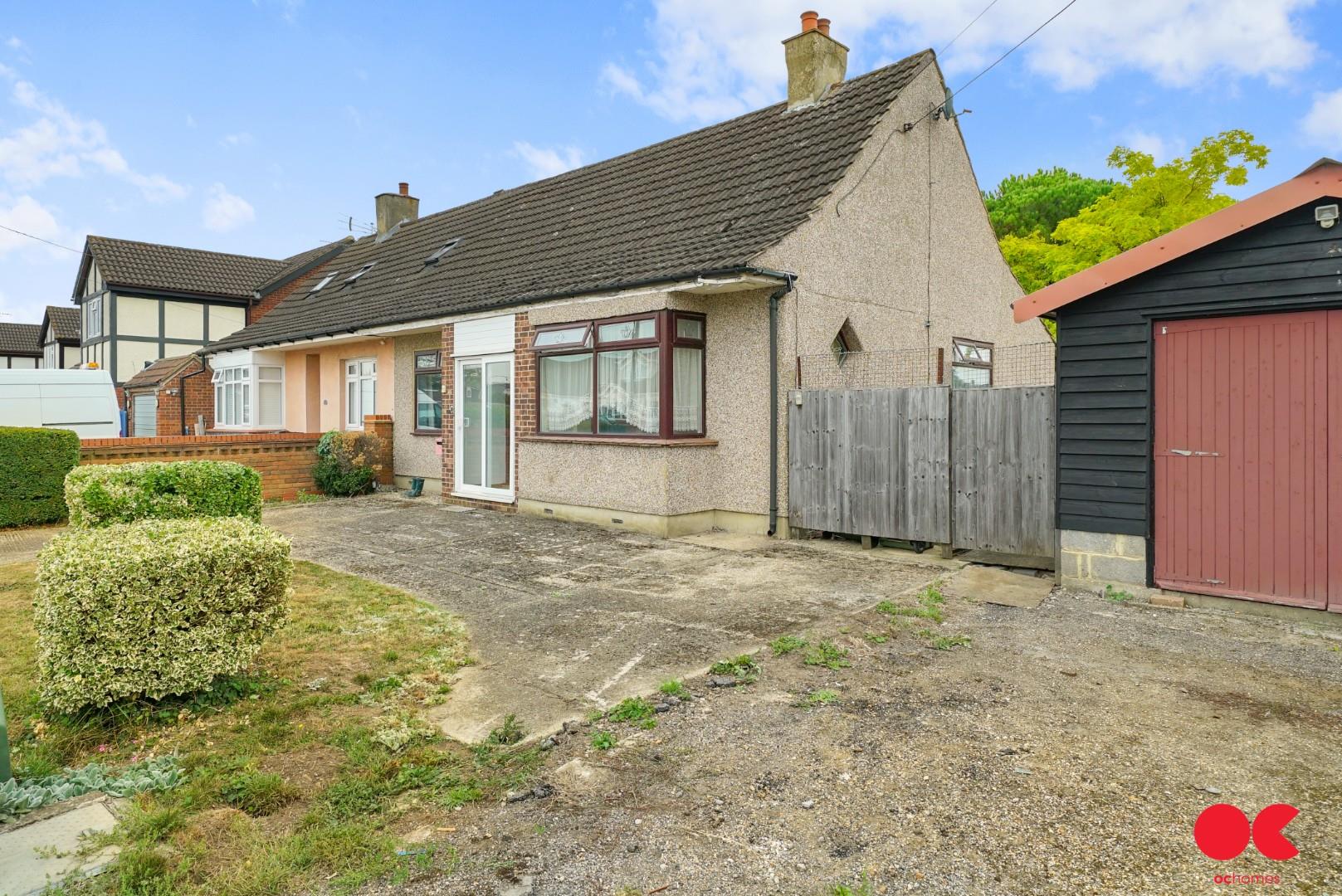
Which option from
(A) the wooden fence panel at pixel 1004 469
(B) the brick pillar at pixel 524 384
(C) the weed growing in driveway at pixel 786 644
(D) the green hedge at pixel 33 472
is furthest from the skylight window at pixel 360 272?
(C) the weed growing in driveway at pixel 786 644

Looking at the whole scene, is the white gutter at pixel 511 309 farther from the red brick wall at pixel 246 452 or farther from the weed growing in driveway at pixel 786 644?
the weed growing in driveway at pixel 786 644

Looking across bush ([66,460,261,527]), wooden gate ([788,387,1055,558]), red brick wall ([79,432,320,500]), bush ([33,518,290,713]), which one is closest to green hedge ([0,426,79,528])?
red brick wall ([79,432,320,500])

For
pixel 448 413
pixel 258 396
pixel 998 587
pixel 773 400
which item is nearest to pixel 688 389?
pixel 773 400

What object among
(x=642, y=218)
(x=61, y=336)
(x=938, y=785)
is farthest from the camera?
(x=61, y=336)

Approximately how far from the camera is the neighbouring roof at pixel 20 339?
4478 centimetres

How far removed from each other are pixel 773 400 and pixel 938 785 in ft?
21.2

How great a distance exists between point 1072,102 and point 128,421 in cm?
3011

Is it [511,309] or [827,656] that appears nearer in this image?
[827,656]

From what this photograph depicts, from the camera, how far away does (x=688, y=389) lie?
9938mm

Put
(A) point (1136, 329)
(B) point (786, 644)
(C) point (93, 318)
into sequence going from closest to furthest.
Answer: (B) point (786, 644), (A) point (1136, 329), (C) point (93, 318)

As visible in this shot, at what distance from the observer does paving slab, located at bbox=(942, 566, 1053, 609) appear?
648 cm

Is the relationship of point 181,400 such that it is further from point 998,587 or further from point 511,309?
point 998,587

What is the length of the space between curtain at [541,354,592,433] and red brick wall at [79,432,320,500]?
5.55 metres

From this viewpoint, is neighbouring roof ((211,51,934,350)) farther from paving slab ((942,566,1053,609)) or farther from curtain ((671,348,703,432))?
paving slab ((942,566,1053,609))
